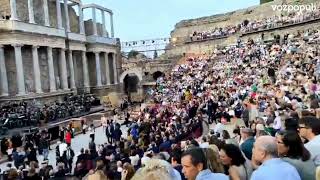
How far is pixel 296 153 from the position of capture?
16.1 feet

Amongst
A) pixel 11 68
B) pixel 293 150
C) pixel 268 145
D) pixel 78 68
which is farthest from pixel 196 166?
pixel 78 68

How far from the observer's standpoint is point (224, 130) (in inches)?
378

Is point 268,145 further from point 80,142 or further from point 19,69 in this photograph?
point 19,69

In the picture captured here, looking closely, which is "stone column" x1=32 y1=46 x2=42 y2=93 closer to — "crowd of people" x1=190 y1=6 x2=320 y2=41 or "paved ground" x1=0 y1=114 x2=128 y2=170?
"paved ground" x1=0 y1=114 x2=128 y2=170

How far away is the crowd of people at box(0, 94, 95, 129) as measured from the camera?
98.1ft

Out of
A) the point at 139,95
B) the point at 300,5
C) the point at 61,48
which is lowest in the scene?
the point at 139,95

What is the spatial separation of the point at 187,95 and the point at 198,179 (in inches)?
1160

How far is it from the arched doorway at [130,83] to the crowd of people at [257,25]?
10860 mm

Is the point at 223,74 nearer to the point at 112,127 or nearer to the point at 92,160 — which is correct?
the point at 112,127


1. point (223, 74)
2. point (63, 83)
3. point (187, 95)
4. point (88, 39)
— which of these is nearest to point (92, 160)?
point (187, 95)

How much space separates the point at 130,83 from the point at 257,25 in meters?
22.8

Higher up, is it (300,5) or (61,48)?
(300,5)

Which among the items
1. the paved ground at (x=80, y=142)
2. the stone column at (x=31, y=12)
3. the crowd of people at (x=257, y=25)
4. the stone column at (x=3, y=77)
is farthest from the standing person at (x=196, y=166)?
the crowd of people at (x=257, y=25)

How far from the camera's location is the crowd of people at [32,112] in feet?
98.1
